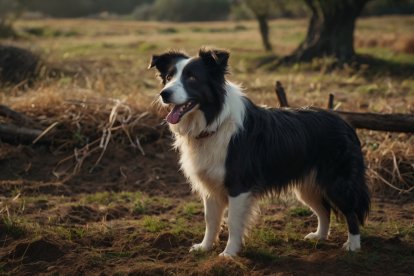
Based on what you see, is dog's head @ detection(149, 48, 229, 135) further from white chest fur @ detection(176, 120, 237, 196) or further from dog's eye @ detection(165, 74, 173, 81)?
white chest fur @ detection(176, 120, 237, 196)

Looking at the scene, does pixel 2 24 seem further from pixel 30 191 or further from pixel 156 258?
pixel 156 258

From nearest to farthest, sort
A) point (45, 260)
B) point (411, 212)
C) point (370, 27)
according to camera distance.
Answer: point (45, 260), point (411, 212), point (370, 27)

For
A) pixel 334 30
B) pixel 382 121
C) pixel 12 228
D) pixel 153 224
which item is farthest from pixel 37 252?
pixel 334 30

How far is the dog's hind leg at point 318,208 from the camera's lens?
6.14m

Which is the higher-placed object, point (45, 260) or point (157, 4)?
point (157, 4)

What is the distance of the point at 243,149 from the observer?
557 centimetres

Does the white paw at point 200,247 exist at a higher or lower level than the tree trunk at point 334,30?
lower

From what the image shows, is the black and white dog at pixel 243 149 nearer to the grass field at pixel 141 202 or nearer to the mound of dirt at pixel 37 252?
the grass field at pixel 141 202

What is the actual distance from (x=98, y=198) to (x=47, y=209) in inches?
28.1

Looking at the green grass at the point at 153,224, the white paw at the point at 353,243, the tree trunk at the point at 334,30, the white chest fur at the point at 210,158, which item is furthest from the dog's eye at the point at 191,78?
the tree trunk at the point at 334,30

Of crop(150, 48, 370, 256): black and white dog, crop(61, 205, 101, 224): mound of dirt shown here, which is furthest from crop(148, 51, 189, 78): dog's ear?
crop(61, 205, 101, 224): mound of dirt

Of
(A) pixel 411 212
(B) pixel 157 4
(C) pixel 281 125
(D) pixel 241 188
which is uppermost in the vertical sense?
(B) pixel 157 4

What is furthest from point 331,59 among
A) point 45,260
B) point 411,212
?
point 45,260

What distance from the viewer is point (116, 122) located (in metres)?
9.41
